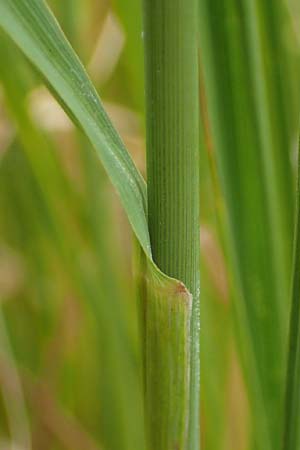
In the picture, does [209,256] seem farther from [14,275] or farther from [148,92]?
[148,92]

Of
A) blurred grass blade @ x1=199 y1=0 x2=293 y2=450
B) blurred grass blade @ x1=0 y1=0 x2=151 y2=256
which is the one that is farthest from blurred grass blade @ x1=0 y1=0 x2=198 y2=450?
blurred grass blade @ x1=199 y1=0 x2=293 y2=450

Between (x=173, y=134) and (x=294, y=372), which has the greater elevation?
(x=173, y=134)

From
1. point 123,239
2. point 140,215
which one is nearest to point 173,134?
point 140,215

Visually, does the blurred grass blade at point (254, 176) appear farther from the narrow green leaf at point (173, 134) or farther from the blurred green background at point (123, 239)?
the narrow green leaf at point (173, 134)

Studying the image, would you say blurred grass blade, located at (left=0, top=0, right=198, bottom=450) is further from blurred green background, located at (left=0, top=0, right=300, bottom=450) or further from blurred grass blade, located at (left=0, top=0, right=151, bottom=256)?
blurred green background, located at (left=0, top=0, right=300, bottom=450)

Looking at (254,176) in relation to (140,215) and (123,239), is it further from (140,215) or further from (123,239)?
(123,239)

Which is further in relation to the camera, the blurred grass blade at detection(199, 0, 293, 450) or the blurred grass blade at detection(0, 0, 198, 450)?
the blurred grass blade at detection(199, 0, 293, 450)
